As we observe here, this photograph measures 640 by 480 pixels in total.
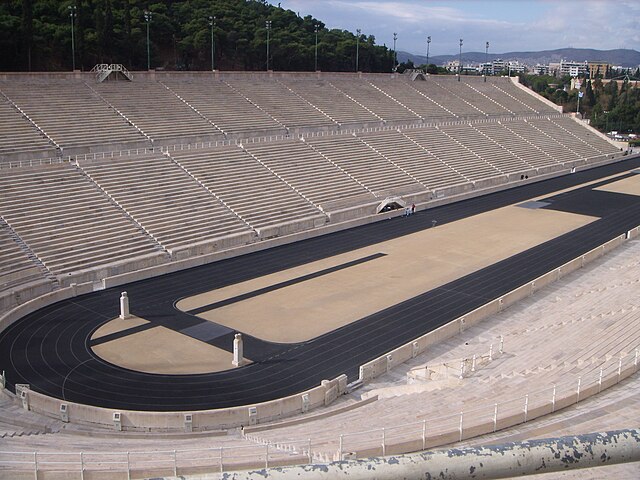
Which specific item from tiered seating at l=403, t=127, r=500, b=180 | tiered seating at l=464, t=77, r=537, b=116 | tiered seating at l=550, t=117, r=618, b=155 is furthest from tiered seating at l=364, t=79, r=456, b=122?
tiered seating at l=550, t=117, r=618, b=155

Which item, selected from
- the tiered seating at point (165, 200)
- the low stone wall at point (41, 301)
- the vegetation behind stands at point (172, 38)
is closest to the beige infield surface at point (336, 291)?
the low stone wall at point (41, 301)

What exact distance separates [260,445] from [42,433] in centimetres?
454

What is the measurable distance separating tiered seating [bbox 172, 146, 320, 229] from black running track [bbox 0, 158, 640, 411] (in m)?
2.78

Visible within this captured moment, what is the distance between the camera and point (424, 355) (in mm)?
17875

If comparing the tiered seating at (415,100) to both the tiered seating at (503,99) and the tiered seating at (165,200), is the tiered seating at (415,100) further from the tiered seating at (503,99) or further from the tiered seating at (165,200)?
the tiered seating at (165,200)

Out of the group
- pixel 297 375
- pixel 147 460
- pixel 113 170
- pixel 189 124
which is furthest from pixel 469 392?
pixel 189 124

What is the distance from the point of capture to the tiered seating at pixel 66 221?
80.2 feet

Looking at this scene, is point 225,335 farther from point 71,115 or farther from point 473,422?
point 71,115

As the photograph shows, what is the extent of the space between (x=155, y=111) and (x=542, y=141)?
34.0 m

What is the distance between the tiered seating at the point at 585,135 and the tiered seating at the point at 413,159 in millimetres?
21804

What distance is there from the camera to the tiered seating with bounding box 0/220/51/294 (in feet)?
73.3

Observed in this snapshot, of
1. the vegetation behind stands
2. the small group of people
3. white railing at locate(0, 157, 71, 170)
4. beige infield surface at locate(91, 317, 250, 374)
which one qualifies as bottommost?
beige infield surface at locate(91, 317, 250, 374)

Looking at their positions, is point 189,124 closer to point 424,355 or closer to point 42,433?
point 424,355

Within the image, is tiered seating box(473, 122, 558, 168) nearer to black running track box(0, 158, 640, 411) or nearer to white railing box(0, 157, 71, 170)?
black running track box(0, 158, 640, 411)
